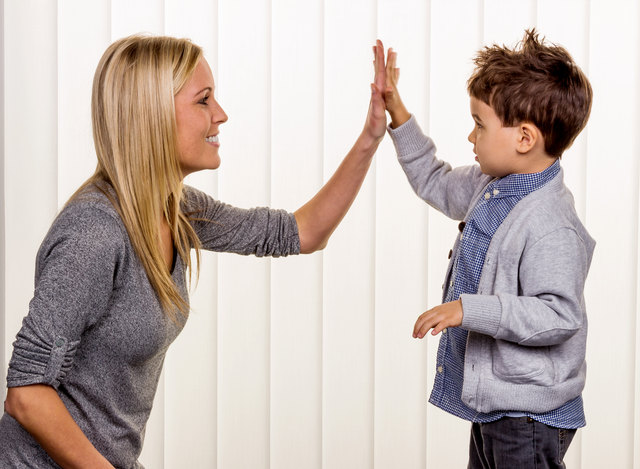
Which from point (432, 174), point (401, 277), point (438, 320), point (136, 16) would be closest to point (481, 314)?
point (438, 320)

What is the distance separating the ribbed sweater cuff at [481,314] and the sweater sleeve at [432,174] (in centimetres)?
29

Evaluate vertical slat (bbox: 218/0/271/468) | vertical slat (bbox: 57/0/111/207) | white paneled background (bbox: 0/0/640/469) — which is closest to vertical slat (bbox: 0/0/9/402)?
white paneled background (bbox: 0/0/640/469)

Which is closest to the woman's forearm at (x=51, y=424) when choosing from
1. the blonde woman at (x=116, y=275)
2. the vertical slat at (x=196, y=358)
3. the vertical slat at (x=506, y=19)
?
the blonde woman at (x=116, y=275)

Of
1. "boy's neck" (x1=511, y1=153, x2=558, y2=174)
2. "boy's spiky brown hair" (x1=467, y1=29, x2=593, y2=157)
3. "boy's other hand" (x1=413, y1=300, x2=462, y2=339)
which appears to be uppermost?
"boy's spiky brown hair" (x1=467, y1=29, x2=593, y2=157)

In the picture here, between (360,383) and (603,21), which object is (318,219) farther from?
(603,21)

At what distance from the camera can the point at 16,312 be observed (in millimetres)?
2133

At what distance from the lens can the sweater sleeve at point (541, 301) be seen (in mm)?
1290

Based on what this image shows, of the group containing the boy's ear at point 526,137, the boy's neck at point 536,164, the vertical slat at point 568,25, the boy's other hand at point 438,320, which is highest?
the vertical slat at point 568,25

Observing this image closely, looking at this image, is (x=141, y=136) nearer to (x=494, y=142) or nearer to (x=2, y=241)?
(x=494, y=142)

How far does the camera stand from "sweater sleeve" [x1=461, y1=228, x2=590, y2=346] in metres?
1.29

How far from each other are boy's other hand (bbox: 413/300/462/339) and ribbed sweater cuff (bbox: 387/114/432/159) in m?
0.38

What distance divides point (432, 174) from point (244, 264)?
2.30 ft

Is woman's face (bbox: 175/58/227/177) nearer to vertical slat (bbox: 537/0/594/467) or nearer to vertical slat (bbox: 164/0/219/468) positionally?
vertical slat (bbox: 164/0/219/468)

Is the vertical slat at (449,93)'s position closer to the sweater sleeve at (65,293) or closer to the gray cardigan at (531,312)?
the gray cardigan at (531,312)
